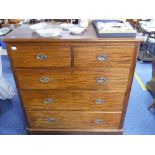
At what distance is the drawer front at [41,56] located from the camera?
1356 millimetres

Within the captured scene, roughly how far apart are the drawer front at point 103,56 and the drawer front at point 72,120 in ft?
1.89

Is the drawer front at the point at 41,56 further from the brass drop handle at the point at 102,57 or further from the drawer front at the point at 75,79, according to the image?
the brass drop handle at the point at 102,57

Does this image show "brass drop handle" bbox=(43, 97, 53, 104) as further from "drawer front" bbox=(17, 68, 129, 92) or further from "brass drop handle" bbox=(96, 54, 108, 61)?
"brass drop handle" bbox=(96, 54, 108, 61)

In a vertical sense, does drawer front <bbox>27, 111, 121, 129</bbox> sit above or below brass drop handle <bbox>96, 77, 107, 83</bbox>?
below

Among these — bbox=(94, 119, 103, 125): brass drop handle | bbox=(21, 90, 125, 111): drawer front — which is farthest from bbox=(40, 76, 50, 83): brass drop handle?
bbox=(94, 119, 103, 125): brass drop handle

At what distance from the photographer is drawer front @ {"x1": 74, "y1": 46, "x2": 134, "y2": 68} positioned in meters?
1.35

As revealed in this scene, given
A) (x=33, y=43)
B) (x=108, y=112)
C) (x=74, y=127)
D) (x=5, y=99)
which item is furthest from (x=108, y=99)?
(x=5, y=99)

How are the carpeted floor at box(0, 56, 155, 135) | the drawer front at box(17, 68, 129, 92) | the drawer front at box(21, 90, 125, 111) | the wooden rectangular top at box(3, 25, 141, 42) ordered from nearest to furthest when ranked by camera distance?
the wooden rectangular top at box(3, 25, 141, 42), the drawer front at box(17, 68, 129, 92), the drawer front at box(21, 90, 125, 111), the carpeted floor at box(0, 56, 155, 135)

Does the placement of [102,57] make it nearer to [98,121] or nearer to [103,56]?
[103,56]

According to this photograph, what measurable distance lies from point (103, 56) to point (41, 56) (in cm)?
50

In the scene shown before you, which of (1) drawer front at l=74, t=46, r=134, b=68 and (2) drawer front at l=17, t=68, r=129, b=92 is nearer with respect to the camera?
(1) drawer front at l=74, t=46, r=134, b=68

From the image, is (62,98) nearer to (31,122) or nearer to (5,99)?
(31,122)

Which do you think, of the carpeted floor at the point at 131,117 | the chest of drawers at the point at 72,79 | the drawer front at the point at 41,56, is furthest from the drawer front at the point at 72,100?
the carpeted floor at the point at 131,117

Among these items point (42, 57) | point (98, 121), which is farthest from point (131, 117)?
point (42, 57)
